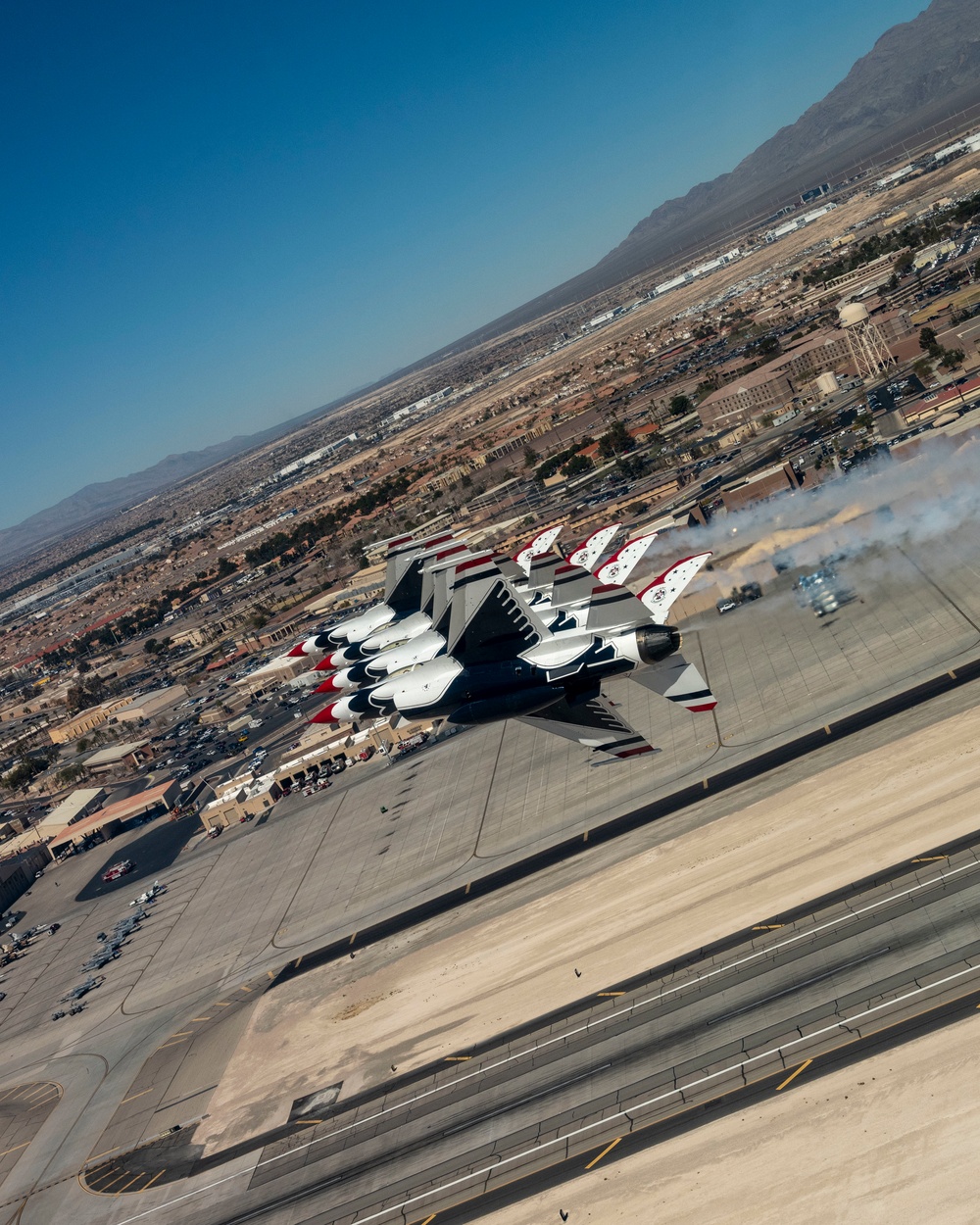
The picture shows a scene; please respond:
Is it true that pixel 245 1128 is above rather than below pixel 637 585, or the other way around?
below

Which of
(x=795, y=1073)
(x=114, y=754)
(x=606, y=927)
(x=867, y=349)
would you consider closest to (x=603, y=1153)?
(x=795, y=1073)

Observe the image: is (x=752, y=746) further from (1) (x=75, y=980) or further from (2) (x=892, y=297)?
(2) (x=892, y=297)

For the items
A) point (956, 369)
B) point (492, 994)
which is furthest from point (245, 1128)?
point (956, 369)

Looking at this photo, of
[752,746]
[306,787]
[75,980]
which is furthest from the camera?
[306,787]

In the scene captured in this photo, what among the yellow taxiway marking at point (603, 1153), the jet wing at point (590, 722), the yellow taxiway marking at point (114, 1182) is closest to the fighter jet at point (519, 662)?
the jet wing at point (590, 722)

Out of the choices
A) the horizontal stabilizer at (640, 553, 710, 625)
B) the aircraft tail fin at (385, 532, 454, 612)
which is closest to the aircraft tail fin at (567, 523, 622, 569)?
the horizontal stabilizer at (640, 553, 710, 625)

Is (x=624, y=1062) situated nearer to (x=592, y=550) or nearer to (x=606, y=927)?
(x=606, y=927)
